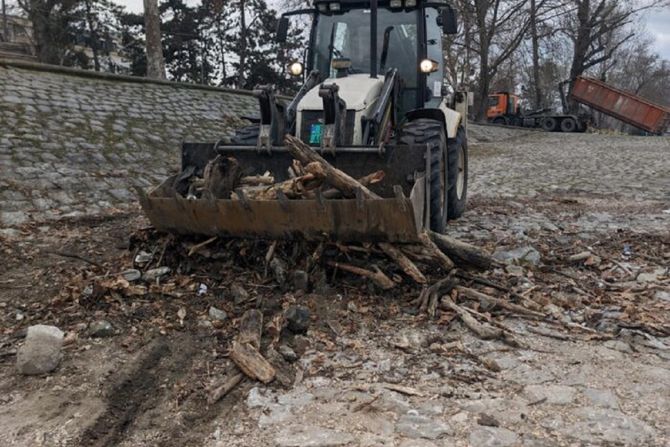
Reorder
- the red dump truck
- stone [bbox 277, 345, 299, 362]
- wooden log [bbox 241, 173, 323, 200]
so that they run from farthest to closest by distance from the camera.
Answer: the red dump truck → wooden log [bbox 241, 173, 323, 200] → stone [bbox 277, 345, 299, 362]

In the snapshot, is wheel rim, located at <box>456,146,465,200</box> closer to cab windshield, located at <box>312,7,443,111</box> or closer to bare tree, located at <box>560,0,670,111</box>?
cab windshield, located at <box>312,7,443,111</box>

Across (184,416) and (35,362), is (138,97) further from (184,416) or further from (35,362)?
(184,416)

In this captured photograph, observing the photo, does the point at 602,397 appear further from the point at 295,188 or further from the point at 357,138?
the point at 357,138

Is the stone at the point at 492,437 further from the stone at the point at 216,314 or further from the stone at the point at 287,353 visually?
the stone at the point at 216,314

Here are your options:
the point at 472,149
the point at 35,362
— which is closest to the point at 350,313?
the point at 35,362

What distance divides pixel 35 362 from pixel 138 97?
337 inches

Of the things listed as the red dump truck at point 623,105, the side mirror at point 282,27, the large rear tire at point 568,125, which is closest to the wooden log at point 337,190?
the side mirror at point 282,27

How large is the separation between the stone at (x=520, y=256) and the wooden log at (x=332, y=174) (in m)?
1.58

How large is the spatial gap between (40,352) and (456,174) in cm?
440

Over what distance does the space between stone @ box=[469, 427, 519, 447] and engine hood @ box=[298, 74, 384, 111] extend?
3177mm

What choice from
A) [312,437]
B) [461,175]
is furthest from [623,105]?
[312,437]

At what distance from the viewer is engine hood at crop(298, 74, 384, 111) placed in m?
5.11

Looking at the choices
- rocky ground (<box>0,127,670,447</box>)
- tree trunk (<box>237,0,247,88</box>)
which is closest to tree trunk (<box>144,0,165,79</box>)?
rocky ground (<box>0,127,670,447</box>)

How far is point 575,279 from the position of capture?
182 inches
